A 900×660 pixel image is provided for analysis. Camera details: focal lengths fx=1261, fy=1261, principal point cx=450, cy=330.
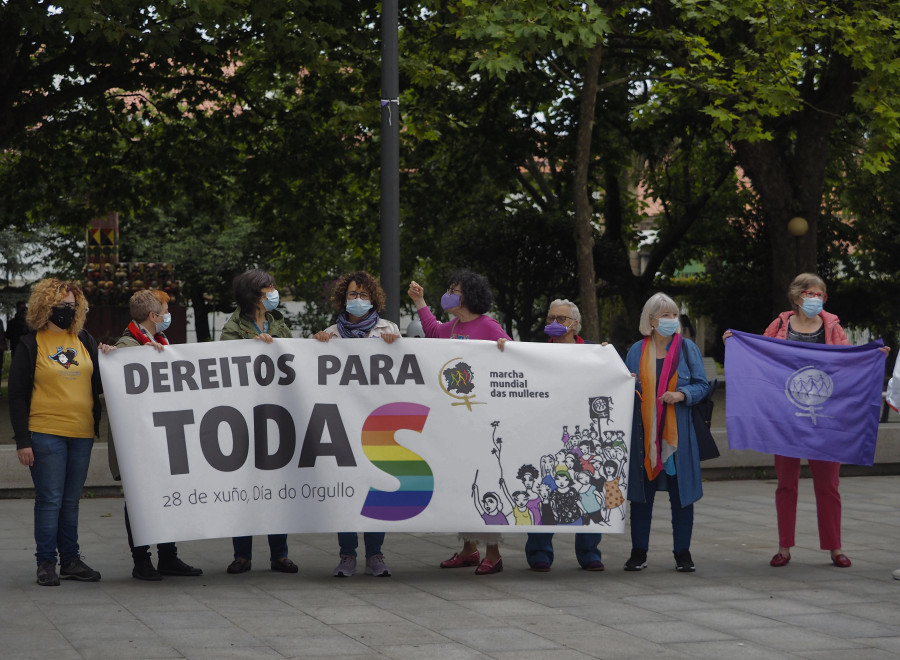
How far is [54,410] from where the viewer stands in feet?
23.1

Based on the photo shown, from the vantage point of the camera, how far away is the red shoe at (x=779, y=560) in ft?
25.8

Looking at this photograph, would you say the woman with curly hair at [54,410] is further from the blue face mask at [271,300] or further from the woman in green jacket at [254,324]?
the blue face mask at [271,300]

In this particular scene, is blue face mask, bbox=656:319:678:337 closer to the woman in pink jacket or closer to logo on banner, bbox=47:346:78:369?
the woman in pink jacket

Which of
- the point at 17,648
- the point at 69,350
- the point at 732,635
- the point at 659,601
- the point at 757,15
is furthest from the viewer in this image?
the point at 757,15

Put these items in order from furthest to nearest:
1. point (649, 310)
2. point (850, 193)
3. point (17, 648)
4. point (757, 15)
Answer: point (850, 193), point (757, 15), point (649, 310), point (17, 648)

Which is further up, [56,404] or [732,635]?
[56,404]

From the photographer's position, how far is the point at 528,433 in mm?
7402

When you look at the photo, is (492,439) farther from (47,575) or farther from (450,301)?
(47,575)

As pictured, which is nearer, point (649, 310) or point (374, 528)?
point (374, 528)

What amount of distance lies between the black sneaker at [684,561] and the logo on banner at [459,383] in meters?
1.54

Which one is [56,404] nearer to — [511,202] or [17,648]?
[17,648]

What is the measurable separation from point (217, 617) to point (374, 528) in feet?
4.11

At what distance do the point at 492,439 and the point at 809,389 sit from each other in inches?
84.6

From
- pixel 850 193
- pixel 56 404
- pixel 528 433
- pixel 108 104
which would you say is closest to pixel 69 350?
pixel 56 404
